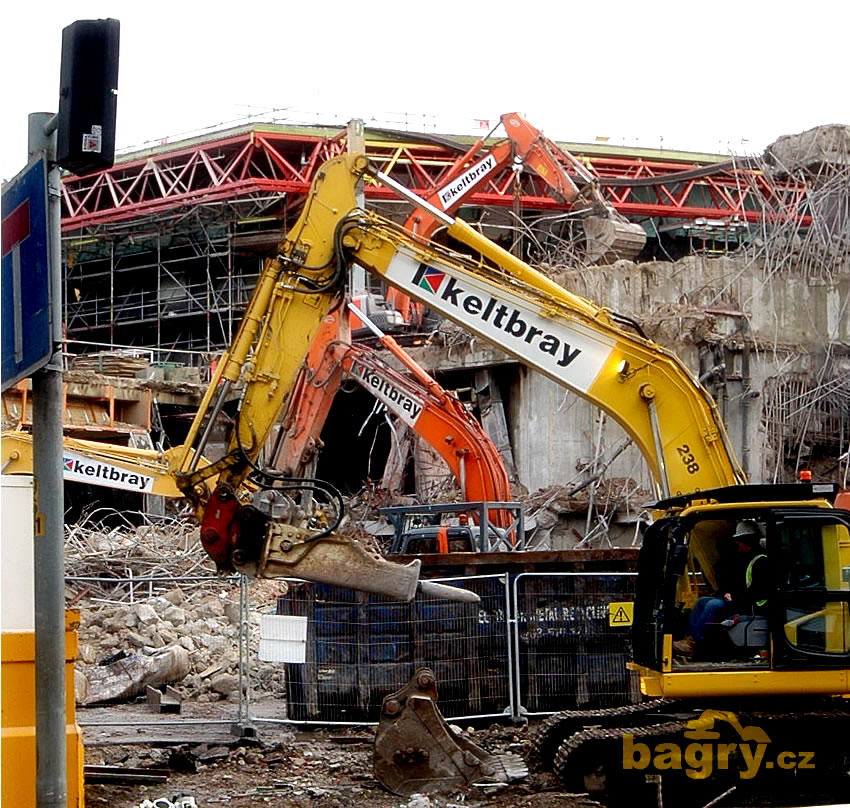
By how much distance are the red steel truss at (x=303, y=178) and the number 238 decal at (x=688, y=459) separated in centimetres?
2710

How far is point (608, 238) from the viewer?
1149 inches

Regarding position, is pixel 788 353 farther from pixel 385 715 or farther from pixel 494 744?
pixel 385 715

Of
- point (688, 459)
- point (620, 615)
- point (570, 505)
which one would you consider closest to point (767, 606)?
point (688, 459)

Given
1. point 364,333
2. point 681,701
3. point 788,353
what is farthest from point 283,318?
point 364,333

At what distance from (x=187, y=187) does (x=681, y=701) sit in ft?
119

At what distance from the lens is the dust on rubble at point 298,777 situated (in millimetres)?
10766

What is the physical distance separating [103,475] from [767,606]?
12.8 m

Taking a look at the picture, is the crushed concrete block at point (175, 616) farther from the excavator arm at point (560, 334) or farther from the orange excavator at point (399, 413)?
the excavator arm at point (560, 334)

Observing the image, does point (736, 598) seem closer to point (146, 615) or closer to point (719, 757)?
point (719, 757)

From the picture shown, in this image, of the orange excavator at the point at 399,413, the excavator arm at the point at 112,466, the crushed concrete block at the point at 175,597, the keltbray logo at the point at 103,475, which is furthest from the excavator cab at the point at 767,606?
the crushed concrete block at the point at 175,597

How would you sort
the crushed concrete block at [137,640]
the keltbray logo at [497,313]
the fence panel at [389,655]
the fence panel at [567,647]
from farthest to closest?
the crushed concrete block at [137,640]
the fence panel at [567,647]
the fence panel at [389,655]
the keltbray logo at [497,313]

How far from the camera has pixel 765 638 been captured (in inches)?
381

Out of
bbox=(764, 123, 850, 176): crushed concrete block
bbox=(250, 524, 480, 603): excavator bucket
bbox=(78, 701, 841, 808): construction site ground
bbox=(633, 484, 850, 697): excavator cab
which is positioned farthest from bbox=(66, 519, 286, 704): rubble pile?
bbox=(764, 123, 850, 176): crushed concrete block

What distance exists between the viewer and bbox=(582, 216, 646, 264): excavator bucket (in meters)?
29.1
